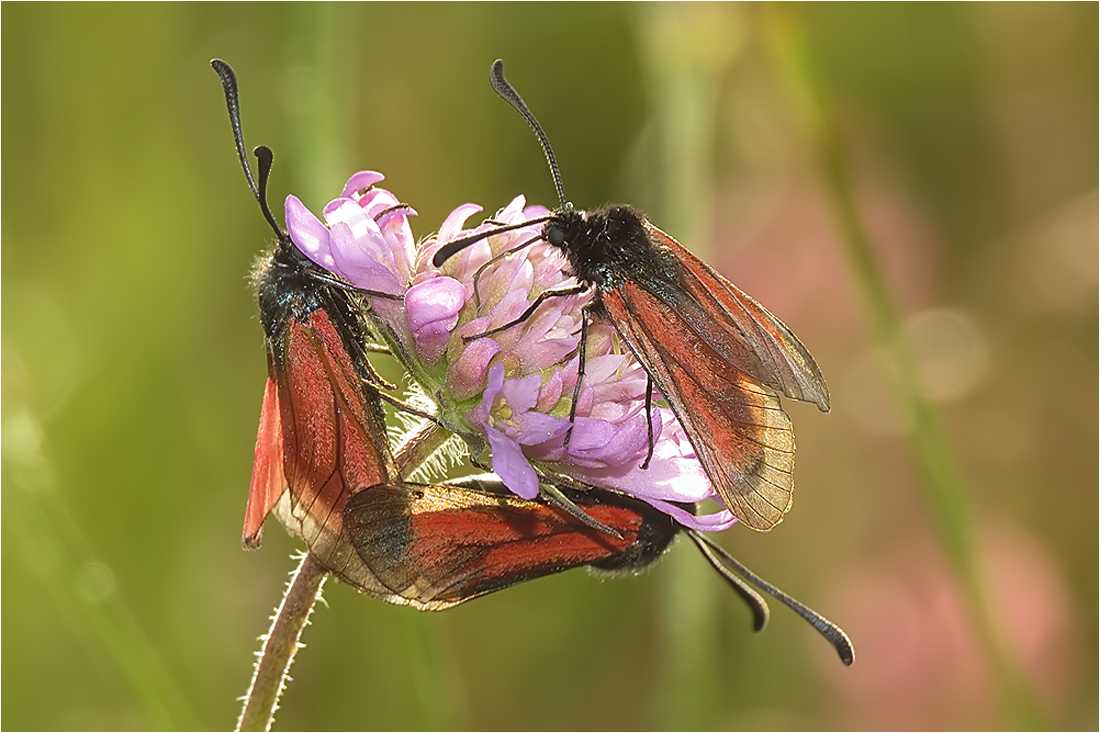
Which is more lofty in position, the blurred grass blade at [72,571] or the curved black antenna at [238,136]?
the curved black antenna at [238,136]

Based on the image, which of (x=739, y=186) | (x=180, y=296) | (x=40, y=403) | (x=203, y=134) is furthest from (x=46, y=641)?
(x=739, y=186)

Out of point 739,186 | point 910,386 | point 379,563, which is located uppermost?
point 739,186

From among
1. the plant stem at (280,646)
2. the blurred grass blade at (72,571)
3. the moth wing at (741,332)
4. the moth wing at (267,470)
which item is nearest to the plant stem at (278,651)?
the plant stem at (280,646)

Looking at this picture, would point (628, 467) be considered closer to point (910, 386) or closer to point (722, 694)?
point (910, 386)

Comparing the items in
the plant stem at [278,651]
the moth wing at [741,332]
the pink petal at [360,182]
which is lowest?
the plant stem at [278,651]

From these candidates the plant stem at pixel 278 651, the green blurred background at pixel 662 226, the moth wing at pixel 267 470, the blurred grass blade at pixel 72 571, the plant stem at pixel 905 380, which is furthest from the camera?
the green blurred background at pixel 662 226

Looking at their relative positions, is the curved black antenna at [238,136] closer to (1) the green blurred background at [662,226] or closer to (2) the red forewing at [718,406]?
(2) the red forewing at [718,406]

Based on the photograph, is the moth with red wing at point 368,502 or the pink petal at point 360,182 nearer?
the moth with red wing at point 368,502

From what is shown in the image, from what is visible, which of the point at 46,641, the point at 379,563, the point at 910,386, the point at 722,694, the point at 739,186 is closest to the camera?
the point at 379,563

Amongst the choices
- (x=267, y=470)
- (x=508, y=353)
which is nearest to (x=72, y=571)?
(x=267, y=470)
